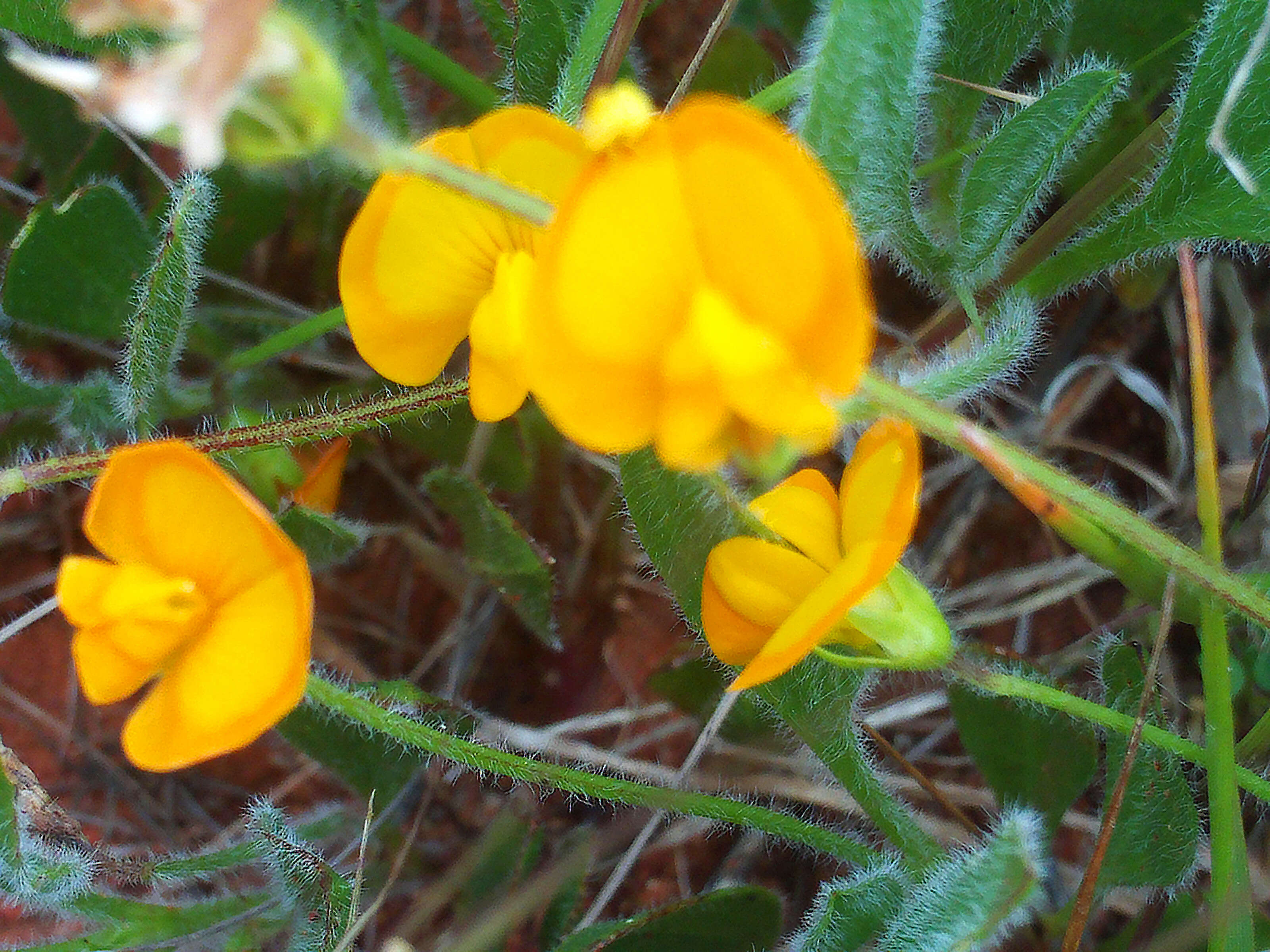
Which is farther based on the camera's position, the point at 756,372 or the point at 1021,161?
the point at 1021,161

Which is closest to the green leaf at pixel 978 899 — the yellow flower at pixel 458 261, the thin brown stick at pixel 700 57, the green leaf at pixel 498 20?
the yellow flower at pixel 458 261

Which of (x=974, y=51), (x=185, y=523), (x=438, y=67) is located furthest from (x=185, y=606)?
(x=974, y=51)

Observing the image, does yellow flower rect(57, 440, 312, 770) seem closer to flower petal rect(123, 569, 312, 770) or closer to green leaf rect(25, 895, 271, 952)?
flower petal rect(123, 569, 312, 770)

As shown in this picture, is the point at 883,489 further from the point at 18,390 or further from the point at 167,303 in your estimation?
the point at 18,390

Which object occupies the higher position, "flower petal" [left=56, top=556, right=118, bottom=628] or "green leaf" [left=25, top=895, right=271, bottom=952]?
"flower petal" [left=56, top=556, right=118, bottom=628]

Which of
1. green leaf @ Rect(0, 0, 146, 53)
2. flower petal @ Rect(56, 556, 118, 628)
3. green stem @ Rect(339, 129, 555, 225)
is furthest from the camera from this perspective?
green leaf @ Rect(0, 0, 146, 53)

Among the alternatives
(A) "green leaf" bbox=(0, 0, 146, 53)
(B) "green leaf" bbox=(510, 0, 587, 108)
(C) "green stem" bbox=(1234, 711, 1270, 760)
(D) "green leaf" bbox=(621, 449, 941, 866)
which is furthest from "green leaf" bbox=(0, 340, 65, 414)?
(C) "green stem" bbox=(1234, 711, 1270, 760)
